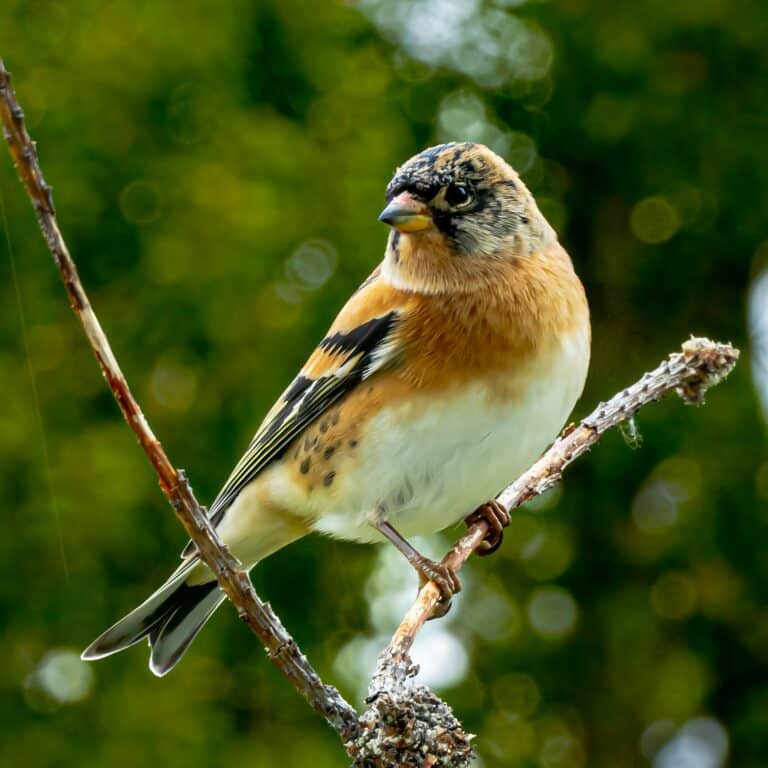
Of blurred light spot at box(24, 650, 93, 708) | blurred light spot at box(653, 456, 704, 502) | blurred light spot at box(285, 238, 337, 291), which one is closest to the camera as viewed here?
blurred light spot at box(24, 650, 93, 708)

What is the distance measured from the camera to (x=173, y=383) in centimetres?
551

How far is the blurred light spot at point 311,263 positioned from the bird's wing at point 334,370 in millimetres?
1961

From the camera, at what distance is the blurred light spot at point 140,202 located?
557cm

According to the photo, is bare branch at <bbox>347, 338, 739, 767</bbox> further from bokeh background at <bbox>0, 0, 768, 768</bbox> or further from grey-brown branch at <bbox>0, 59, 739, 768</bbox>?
bokeh background at <bbox>0, 0, 768, 768</bbox>

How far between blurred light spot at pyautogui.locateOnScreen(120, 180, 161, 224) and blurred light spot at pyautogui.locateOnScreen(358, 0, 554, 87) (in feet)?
4.14

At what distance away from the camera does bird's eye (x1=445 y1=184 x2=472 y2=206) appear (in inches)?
127

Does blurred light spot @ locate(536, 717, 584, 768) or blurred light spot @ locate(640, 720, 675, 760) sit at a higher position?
blurred light spot @ locate(640, 720, 675, 760)

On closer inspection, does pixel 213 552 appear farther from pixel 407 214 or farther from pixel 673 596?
pixel 673 596

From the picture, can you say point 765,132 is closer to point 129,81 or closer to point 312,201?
point 312,201

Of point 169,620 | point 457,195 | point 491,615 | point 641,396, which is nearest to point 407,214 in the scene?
point 457,195

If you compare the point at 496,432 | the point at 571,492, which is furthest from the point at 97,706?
the point at 496,432

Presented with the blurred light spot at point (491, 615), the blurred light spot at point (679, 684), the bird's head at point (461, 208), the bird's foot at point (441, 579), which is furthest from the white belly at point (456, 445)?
the blurred light spot at point (679, 684)

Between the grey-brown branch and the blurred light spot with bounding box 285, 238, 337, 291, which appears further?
the blurred light spot with bounding box 285, 238, 337, 291

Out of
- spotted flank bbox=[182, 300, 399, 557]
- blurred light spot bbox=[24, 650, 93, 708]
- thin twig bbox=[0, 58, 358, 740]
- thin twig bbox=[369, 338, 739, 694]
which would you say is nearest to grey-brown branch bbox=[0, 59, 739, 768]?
thin twig bbox=[0, 58, 358, 740]
